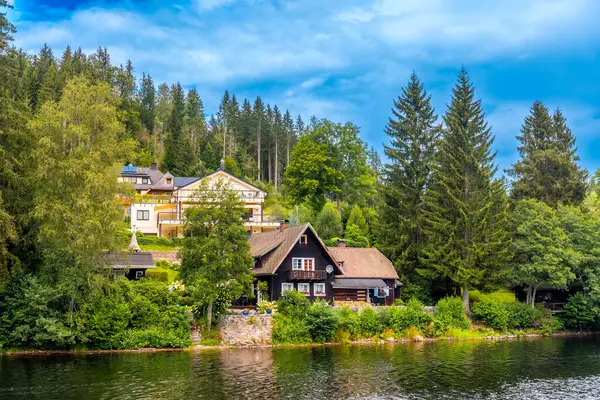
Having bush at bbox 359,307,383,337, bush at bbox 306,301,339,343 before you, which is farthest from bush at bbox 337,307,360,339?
bush at bbox 306,301,339,343

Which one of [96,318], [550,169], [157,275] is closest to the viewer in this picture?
[96,318]

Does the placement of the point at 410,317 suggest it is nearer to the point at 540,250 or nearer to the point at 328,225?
the point at 540,250

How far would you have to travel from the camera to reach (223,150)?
105 metres

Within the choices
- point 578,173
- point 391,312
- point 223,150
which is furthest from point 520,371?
point 223,150

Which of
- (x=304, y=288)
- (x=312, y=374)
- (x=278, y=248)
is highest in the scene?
(x=278, y=248)

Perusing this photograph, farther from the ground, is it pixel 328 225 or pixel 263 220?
pixel 263 220

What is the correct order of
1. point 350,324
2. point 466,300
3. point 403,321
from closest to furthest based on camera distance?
point 350,324, point 403,321, point 466,300

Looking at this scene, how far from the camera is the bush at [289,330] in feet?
138

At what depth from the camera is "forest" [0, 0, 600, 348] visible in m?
36.3

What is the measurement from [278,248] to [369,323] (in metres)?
11.1

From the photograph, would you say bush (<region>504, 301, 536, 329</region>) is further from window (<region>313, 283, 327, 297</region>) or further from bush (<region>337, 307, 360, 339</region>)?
window (<region>313, 283, 327, 297</region>)

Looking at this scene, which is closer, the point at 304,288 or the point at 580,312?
the point at 304,288

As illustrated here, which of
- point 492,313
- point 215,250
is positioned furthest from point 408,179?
point 215,250

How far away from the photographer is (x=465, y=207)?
51906 millimetres
